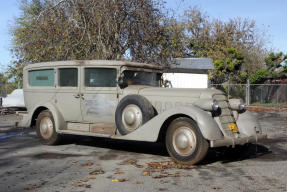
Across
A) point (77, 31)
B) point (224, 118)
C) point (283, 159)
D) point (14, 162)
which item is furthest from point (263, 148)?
point (77, 31)

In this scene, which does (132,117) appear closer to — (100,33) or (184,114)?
(184,114)

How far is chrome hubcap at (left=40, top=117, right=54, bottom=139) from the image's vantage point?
25.8 ft

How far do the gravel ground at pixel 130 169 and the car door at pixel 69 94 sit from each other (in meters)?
0.77

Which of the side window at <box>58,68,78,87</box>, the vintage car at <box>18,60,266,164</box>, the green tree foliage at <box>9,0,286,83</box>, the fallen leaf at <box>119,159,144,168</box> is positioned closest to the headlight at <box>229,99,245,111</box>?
the vintage car at <box>18,60,266,164</box>

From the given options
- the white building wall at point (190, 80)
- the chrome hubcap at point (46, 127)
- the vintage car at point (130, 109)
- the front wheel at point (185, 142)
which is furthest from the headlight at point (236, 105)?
the white building wall at point (190, 80)

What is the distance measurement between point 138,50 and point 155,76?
638cm

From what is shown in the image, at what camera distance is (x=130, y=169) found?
5.41 m

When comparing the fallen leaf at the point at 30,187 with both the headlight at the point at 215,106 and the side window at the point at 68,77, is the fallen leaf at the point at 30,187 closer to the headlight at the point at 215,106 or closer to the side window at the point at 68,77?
the headlight at the point at 215,106

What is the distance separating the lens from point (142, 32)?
13602 mm

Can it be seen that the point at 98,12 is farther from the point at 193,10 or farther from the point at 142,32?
the point at 193,10

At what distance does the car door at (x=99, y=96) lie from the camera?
703 cm

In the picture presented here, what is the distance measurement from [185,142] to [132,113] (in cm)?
126

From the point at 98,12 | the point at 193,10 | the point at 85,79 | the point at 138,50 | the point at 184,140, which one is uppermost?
the point at 193,10

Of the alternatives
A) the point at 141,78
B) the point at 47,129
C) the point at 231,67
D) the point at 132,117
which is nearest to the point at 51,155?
the point at 47,129
